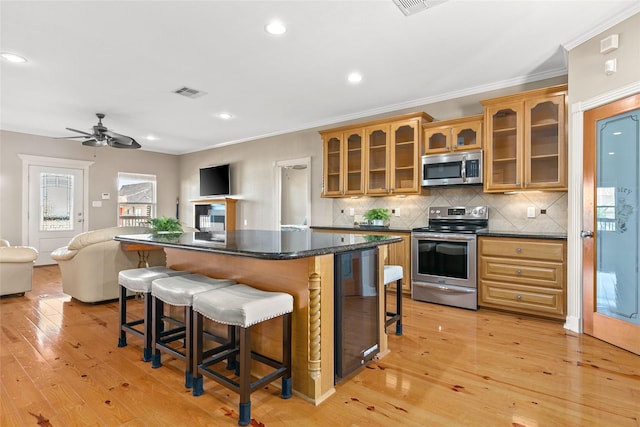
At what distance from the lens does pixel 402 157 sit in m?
4.71

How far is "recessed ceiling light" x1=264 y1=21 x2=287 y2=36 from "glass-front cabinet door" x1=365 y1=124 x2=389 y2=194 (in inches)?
86.9

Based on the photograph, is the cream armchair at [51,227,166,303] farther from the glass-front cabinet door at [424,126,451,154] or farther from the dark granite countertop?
the dark granite countertop

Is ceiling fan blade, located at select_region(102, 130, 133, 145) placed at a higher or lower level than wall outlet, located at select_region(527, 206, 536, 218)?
higher

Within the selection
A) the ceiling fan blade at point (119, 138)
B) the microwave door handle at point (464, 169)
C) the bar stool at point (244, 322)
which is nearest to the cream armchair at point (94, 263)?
the ceiling fan blade at point (119, 138)

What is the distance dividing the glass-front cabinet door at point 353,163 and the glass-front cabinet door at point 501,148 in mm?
1786

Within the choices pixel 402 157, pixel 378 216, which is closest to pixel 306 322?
pixel 378 216

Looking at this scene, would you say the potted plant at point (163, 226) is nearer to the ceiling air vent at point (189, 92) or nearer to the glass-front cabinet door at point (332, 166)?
the ceiling air vent at point (189, 92)

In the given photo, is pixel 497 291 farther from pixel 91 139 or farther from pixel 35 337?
pixel 91 139

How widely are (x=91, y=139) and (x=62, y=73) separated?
155 centimetres

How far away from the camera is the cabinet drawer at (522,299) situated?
→ 3.36 meters

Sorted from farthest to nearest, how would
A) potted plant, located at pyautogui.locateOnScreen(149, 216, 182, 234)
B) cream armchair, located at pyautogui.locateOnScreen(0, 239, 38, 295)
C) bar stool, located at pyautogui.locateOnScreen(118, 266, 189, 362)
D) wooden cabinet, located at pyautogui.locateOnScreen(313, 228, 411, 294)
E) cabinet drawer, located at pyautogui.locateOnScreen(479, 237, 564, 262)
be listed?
wooden cabinet, located at pyautogui.locateOnScreen(313, 228, 411, 294) → cream armchair, located at pyautogui.locateOnScreen(0, 239, 38, 295) → cabinet drawer, located at pyautogui.locateOnScreen(479, 237, 564, 262) → potted plant, located at pyautogui.locateOnScreen(149, 216, 182, 234) → bar stool, located at pyautogui.locateOnScreen(118, 266, 189, 362)

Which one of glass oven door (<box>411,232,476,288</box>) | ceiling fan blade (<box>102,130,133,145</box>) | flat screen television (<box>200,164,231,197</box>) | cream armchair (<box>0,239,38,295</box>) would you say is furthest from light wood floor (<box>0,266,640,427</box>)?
flat screen television (<box>200,164,231,197</box>)

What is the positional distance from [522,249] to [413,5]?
8.42ft

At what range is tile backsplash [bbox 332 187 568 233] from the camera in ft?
12.4
